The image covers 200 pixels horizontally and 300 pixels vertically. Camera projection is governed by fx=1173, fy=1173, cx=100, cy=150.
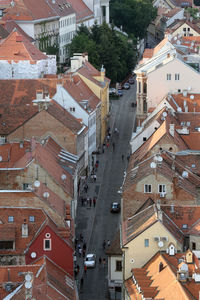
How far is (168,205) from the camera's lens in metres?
92.2

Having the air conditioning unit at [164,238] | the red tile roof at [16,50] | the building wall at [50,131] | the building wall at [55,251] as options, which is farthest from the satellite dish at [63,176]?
the red tile roof at [16,50]

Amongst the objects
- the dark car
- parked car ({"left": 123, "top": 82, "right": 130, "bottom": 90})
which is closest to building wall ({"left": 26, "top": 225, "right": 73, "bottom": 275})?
the dark car

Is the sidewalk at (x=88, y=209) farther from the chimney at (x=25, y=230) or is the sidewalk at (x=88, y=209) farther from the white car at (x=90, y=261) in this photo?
the chimney at (x=25, y=230)

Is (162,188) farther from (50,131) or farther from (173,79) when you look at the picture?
(173,79)

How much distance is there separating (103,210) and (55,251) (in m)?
28.2

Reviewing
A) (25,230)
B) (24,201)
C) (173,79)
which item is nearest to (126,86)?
(173,79)

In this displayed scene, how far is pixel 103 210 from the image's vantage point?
11619cm

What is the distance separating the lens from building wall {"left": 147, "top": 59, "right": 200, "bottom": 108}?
142 metres

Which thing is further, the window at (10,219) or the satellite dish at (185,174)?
the satellite dish at (185,174)

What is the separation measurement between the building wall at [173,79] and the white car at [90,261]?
45356 mm

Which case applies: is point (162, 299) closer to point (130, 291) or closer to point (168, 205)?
point (130, 291)

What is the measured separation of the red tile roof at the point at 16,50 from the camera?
152 metres

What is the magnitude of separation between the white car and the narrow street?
1.53 ft

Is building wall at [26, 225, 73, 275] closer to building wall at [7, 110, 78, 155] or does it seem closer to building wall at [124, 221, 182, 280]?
building wall at [124, 221, 182, 280]
